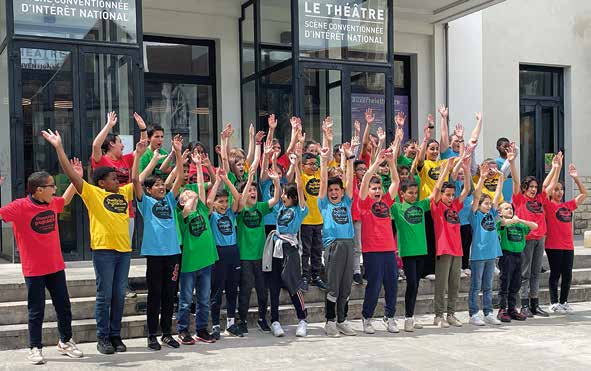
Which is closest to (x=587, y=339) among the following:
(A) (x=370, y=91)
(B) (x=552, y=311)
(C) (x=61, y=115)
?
(B) (x=552, y=311)

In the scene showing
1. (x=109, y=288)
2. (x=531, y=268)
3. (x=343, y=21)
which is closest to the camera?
(x=109, y=288)

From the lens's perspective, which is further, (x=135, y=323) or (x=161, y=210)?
(x=135, y=323)

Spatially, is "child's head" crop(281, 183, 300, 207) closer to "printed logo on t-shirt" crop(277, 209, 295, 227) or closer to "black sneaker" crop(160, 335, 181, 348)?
"printed logo on t-shirt" crop(277, 209, 295, 227)

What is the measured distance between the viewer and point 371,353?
249 inches

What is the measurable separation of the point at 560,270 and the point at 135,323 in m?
5.19

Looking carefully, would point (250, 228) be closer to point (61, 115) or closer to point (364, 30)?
point (61, 115)

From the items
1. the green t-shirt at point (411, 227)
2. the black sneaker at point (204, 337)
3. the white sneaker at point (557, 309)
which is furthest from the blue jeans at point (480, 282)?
the black sneaker at point (204, 337)

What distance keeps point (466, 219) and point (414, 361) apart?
2.78 m

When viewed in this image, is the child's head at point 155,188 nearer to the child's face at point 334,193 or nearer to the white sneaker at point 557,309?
the child's face at point 334,193

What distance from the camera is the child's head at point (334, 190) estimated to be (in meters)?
7.21

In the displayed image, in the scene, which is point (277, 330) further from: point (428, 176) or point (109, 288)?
point (428, 176)

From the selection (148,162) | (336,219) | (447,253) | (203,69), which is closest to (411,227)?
(447,253)

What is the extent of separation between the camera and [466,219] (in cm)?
833

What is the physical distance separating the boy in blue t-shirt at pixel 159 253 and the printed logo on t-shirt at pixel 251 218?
2.89 feet
